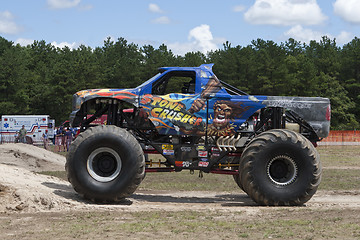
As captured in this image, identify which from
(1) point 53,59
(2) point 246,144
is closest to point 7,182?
(2) point 246,144

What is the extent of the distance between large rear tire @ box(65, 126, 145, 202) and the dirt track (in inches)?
12.1

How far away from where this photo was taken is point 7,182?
12.3 meters

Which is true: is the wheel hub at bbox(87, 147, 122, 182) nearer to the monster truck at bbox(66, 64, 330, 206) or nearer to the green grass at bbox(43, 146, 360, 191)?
the monster truck at bbox(66, 64, 330, 206)

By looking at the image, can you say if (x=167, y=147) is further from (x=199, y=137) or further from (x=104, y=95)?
(x=104, y=95)

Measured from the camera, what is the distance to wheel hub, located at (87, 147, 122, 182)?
12273mm

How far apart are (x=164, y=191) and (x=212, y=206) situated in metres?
3.50

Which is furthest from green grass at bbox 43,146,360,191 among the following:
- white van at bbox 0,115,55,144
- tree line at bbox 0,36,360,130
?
tree line at bbox 0,36,360,130

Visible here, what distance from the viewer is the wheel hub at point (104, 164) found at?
40.3 feet

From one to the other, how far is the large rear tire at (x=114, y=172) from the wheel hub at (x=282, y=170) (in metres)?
2.93

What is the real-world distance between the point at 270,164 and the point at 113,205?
11.9 ft

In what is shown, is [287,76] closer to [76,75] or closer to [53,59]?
[76,75]

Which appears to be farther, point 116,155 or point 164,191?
point 164,191

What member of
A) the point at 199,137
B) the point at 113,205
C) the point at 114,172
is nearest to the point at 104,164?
the point at 114,172

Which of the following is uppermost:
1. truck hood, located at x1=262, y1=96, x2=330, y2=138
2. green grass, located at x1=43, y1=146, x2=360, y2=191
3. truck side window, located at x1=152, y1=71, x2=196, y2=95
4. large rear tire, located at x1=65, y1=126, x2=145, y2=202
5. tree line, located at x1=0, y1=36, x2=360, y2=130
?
tree line, located at x1=0, y1=36, x2=360, y2=130
